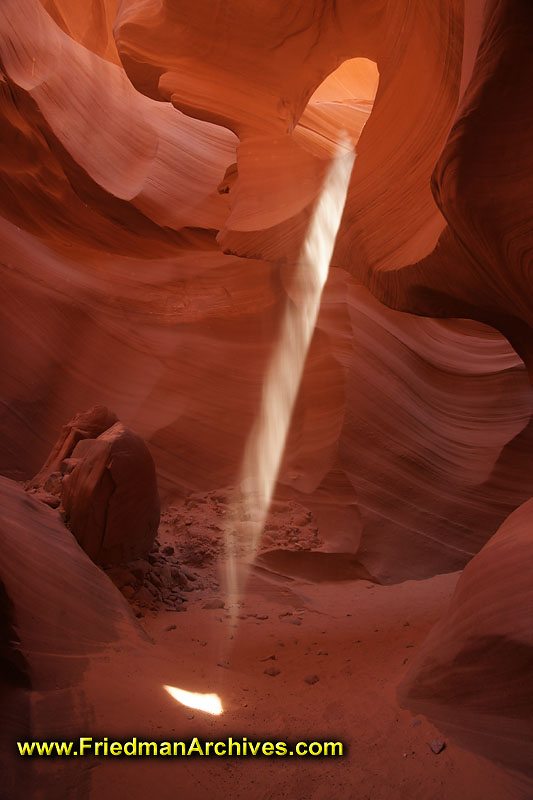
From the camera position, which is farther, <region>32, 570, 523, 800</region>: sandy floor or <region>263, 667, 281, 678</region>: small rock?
<region>263, 667, 281, 678</region>: small rock

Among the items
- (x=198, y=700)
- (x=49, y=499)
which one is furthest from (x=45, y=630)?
(x=49, y=499)

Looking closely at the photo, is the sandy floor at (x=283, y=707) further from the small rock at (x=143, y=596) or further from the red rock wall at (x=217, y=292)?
the red rock wall at (x=217, y=292)

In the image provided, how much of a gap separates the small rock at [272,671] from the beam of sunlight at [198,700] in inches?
18.4

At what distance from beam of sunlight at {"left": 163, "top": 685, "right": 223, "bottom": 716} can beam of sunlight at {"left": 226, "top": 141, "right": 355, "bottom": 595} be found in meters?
2.59

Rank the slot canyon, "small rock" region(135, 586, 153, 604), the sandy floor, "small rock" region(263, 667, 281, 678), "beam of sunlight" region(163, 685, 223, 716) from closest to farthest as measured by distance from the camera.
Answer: the sandy floor < the slot canyon < "beam of sunlight" region(163, 685, 223, 716) < "small rock" region(263, 667, 281, 678) < "small rock" region(135, 586, 153, 604)

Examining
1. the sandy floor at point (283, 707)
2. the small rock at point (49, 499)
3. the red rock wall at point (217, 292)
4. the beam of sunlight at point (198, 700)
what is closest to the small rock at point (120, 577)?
the sandy floor at point (283, 707)

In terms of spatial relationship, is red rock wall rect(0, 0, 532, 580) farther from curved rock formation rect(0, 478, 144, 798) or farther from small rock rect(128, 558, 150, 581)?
curved rock formation rect(0, 478, 144, 798)

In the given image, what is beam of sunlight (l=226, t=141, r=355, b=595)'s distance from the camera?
584 centimetres

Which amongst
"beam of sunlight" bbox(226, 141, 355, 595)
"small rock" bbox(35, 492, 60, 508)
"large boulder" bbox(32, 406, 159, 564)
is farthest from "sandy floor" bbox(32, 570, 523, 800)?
"beam of sunlight" bbox(226, 141, 355, 595)

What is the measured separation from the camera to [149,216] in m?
7.48

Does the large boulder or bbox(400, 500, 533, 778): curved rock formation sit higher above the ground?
the large boulder

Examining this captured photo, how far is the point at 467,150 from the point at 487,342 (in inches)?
220

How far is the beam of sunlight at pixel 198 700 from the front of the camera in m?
2.62

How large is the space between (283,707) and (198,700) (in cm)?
39
